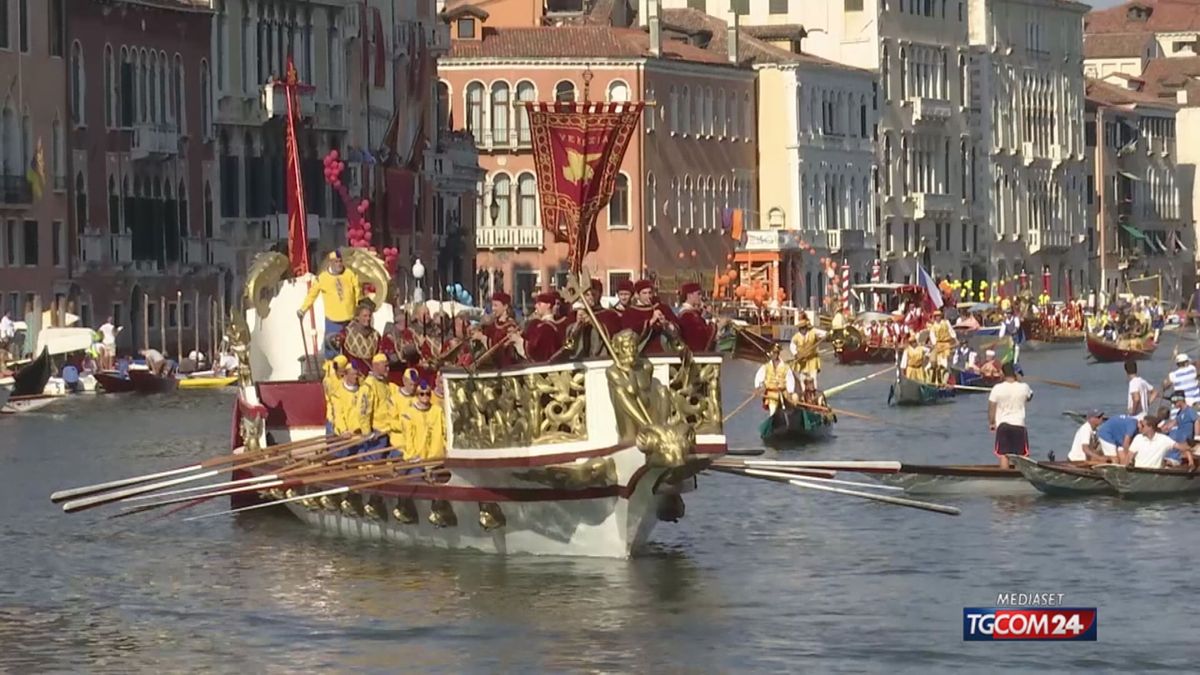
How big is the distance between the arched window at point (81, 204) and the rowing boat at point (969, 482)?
37.0 meters

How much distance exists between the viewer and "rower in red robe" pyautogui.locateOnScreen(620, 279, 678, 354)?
89.8 ft

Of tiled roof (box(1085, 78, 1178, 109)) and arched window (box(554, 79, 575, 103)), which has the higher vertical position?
tiled roof (box(1085, 78, 1178, 109))

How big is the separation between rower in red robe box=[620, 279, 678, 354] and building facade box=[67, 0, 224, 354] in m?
41.3

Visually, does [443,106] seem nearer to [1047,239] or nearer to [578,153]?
[1047,239]

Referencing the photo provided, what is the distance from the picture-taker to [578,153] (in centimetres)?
3019

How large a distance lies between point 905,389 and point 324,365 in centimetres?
2594

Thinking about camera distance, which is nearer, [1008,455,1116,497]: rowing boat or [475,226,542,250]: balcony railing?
[1008,455,1116,497]: rowing boat

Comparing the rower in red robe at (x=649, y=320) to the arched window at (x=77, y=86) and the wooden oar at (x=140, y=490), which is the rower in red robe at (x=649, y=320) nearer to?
the wooden oar at (x=140, y=490)

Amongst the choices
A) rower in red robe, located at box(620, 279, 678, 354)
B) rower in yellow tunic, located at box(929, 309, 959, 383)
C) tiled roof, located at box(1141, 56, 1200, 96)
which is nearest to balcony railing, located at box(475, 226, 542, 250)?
rower in yellow tunic, located at box(929, 309, 959, 383)

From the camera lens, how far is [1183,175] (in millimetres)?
147500

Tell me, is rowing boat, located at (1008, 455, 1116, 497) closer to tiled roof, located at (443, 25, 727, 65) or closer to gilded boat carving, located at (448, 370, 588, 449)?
gilded boat carving, located at (448, 370, 588, 449)

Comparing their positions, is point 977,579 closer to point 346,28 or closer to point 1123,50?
point 346,28

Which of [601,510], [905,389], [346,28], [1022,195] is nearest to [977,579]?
[601,510]

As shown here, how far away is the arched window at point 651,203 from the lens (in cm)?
9788
